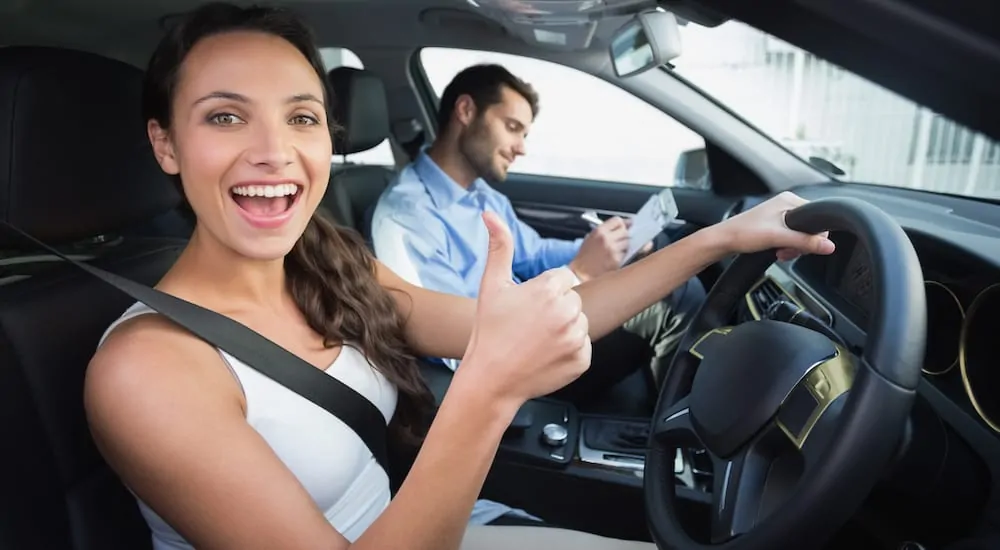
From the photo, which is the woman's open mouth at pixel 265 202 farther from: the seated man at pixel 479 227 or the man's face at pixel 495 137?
the man's face at pixel 495 137

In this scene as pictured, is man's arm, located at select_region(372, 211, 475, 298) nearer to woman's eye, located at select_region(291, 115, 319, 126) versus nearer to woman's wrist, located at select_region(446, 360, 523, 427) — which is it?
woman's eye, located at select_region(291, 115, 319, 126)

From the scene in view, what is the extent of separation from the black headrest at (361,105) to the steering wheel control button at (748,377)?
63.9 inches

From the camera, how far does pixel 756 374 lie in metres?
0.95

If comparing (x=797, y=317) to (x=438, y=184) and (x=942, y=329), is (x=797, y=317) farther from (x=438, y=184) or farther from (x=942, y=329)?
(x=438, y=184)

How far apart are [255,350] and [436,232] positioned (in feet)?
3.91

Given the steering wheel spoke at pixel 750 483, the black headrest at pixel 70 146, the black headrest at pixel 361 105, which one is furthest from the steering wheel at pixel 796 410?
the black headrest at pixel 361 105

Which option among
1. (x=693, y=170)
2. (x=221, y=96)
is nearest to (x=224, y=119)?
(x=221, y=96)

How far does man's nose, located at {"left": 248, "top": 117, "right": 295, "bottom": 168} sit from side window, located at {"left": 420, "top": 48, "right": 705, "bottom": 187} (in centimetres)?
150

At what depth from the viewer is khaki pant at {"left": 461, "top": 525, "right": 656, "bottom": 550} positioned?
130 cm

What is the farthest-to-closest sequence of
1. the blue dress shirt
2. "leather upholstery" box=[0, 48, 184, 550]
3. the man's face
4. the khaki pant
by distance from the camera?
the man's face, the blue dress shirt, the khaki pant, "leather upholstery" box=[0, 48, 184, 550]

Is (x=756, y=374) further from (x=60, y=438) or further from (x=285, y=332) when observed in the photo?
(x=60, y=438)

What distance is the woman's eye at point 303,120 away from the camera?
1.16 metres

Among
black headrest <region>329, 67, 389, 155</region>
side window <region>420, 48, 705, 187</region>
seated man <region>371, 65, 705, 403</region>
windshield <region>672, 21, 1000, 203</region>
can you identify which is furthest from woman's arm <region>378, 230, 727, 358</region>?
side window <region>420, 48, 705, 187</region>

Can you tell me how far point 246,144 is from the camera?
110 centimetres
